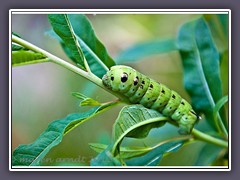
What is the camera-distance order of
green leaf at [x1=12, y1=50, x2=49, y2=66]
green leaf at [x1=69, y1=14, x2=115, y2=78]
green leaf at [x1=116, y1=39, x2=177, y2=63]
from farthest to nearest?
1. green leaf at [x1=116, y1=39, x2=177, y2=63]
2. green leaf at [x1=69, y1=14, x2=115, y2=78]
3. green leaf at [x1=12, y1=50, x2=49, y2=66]

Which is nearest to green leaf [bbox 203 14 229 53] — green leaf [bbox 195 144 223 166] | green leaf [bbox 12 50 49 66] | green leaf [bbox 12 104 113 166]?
green leaf [bbox 195 144 223 166]

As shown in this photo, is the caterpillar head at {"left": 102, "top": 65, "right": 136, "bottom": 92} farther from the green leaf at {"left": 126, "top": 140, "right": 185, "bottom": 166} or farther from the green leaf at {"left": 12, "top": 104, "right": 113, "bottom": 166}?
the green leaf at {"left": 126, "top": 140, "right": 185, "bottom": 166}

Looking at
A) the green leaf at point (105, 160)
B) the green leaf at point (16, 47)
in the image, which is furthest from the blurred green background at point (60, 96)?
the green leaf at point (16, 47)

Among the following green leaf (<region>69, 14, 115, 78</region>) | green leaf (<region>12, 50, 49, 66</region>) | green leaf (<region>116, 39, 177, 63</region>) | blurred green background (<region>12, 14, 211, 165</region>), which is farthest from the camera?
green leaf (<region>116, 39, 177, 63</region>)

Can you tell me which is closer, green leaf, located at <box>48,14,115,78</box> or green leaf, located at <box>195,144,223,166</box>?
→ green leaf, located at <box>48,14,115,78</box>

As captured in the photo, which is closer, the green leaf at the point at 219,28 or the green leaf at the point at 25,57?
the green leaf at the point at 25,57

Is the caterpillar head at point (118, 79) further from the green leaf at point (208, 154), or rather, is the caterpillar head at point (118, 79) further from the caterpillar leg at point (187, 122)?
the green leaf at point (208, 154)

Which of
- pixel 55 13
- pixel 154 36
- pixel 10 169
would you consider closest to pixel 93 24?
pixel 55 13
